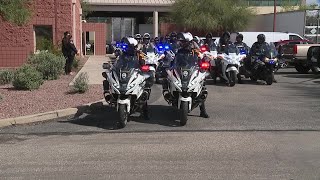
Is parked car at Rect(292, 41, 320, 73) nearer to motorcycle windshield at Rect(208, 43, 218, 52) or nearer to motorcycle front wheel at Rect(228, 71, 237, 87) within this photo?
motorcycle windshield at Rect(208, 43, 218, 52)

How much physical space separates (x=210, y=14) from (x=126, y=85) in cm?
3300

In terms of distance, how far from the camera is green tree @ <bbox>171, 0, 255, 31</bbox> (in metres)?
40.1

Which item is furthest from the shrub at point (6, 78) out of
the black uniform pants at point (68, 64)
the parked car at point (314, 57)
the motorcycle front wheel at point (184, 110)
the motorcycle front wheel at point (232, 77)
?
the parked car at point (314, 57)

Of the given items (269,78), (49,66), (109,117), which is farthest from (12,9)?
(269,78)

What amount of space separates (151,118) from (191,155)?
302 centimetres

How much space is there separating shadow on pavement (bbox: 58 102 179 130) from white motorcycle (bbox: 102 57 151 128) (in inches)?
15.8

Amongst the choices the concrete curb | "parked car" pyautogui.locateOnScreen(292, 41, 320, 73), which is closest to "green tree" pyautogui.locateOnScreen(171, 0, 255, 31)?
"parked car" pyautogui.locateOnScreen(292, 41, 320, 73)

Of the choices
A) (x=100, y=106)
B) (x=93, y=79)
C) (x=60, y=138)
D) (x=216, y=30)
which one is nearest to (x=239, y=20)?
(x=216, y=30)

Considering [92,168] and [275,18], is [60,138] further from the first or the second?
[275,18]

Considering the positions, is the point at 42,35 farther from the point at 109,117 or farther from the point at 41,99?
the point at 109,117

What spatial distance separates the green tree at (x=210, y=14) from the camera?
40094 millimetres

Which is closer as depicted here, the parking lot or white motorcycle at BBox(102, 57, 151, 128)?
the parking lot

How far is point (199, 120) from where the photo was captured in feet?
30.5

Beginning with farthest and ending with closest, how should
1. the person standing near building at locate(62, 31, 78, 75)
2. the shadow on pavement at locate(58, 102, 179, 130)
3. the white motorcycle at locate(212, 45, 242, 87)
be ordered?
the person standing near building at locate(62, 31, 78, 75)
the white motorcycle at locate(212, 45, 242, 87)
the shadow on pavement at locate(58, 102, 179, 130)
